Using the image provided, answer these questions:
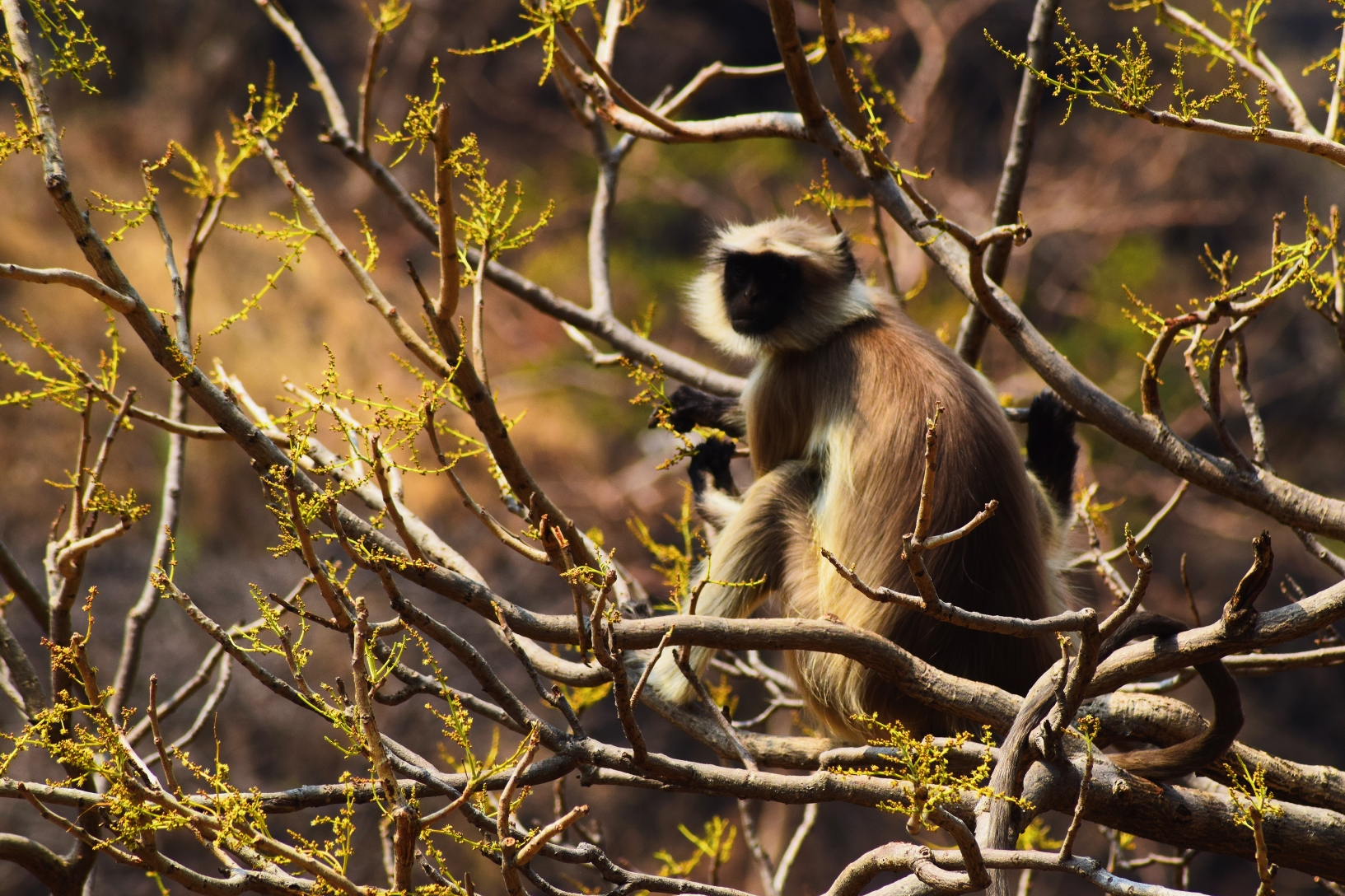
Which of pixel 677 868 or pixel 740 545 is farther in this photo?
pixel 677 868

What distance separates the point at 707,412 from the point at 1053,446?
3.73ft

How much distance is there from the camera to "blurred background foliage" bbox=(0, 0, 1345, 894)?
884 centimetres

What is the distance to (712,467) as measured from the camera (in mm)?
3391

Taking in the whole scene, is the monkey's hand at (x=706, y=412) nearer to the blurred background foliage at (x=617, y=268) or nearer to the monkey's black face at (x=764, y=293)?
the monkey's black face at (x=764, y=293)

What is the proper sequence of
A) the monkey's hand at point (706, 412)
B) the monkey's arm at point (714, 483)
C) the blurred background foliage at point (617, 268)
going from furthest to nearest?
the blurred background foliage at point (617, 268), the monkey's hand at point (706, 412), the monkey's arm at point (714, 483)

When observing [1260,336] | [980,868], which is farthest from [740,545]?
[1260,336]

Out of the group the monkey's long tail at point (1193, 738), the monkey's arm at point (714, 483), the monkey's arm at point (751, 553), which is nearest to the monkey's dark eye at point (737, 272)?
the monkey's arm at point (714, 483)

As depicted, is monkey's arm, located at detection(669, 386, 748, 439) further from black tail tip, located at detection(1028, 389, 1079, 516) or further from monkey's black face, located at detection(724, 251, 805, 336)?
black tail tip, located at detection(1028, 389, 1079, 516)

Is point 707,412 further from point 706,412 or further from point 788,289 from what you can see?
point 788,289

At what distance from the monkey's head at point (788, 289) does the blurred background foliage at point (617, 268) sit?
513 centimetres

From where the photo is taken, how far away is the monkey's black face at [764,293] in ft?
11.1

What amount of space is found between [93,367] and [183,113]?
3.32 meters

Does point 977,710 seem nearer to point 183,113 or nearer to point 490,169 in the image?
point 490,169

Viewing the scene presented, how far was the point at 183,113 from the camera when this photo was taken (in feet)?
36.3
